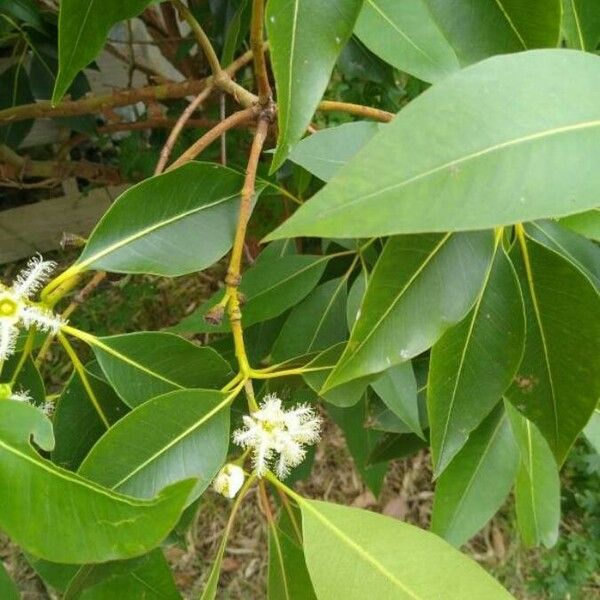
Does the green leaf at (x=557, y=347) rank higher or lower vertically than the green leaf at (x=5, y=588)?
higher

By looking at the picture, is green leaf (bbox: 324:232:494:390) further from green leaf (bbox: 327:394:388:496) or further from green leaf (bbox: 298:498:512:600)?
green leaf (bbox: 327:394:388:496)

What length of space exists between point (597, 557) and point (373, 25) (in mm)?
1249

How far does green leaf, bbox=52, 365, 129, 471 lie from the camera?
614mm

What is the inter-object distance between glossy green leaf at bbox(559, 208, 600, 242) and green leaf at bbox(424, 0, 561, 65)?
0.19m

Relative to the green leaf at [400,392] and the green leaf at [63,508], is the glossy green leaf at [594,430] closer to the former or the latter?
the green leaf at [400,392]

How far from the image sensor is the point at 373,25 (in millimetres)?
635

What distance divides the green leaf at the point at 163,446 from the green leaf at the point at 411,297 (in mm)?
101

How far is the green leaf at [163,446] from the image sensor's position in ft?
1.67

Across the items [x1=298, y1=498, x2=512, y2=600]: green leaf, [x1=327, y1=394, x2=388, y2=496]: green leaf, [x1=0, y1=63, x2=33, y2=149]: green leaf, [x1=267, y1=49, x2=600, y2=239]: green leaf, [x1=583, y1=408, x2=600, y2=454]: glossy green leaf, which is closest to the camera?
[x1=267, y1=49, x2=600, y2=239]: green leaf

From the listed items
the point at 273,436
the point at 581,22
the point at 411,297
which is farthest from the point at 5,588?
the point at 581,22

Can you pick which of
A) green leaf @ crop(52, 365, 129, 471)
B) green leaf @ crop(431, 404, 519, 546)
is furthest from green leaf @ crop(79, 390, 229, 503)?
green leaf @ crop(431, 404, 519, 546)

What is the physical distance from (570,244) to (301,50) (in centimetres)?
31

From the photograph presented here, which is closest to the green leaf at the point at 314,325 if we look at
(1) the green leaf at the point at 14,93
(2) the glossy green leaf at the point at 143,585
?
(2) the glossy green leaf at the point at 143,585

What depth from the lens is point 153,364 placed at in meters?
0.58
